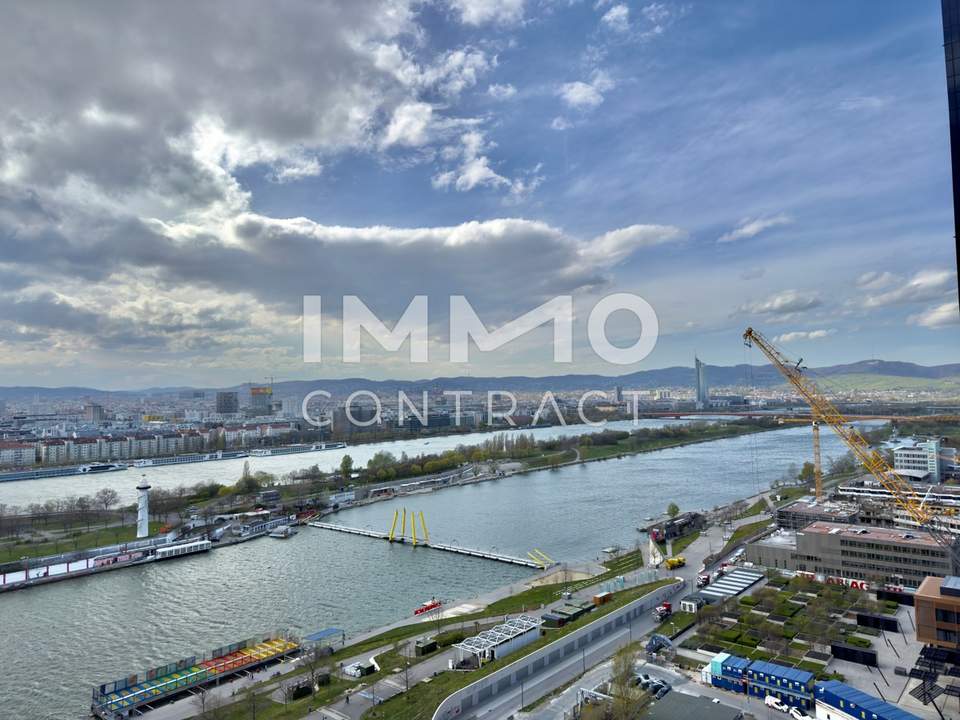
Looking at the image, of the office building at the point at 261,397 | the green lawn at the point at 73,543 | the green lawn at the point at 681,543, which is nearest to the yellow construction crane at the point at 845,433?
the green lawn at the point at 681,543

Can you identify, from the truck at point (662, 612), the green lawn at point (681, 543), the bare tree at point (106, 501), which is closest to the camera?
the truck at point (662, 612)

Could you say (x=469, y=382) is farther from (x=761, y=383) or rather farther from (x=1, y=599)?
(x=1, y=599)

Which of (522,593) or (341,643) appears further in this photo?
(522,593)

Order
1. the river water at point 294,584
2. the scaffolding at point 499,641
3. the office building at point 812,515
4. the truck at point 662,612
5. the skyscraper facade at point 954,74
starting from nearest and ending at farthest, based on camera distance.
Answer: the skyscraper facade at point 954,74 < the scaffolding at point 499,641 < the truck at point 662,612 < the river water at point 294,584 < the office building at point 812,515

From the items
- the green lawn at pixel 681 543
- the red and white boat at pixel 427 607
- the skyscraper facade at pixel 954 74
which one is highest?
the skyscraper facade at pixel 954 74

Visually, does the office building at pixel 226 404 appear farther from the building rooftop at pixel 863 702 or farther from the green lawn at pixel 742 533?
the building rooftop at pixel 863 702

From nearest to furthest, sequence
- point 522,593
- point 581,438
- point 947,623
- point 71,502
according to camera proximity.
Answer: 1. point 947,623
2. point 522,593
3. point 71,502
4. point 581,438

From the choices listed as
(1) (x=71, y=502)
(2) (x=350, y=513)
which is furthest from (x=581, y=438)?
(1) (x=71, y=502)
